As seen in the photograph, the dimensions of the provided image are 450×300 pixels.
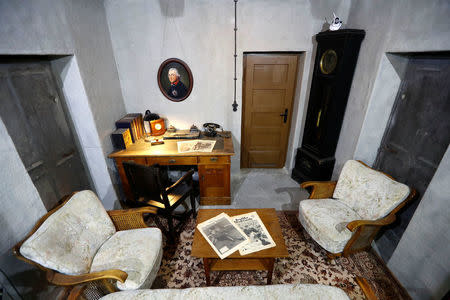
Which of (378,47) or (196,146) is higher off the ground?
(378,47)

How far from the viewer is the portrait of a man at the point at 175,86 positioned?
9.04 ft

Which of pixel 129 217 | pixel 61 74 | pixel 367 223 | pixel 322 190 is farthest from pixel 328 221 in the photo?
pixel 61 74

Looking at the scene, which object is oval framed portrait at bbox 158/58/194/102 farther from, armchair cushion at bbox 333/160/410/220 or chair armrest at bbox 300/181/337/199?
armchair cushion at bbox 333/160/410/220

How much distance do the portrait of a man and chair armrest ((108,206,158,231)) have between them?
1726 mm

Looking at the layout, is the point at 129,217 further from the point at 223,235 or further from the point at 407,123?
the point at 407,123

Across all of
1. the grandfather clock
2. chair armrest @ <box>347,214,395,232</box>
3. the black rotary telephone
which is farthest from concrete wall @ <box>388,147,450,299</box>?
the black rotary telephone

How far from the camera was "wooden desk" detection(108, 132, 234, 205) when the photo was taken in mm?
2344

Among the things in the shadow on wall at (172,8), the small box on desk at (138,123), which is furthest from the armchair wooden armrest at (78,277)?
the shadow on wall at (172,8)

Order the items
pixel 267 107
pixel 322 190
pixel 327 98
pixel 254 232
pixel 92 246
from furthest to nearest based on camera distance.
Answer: pixel 267 107 < pixel 327 98 < pixel 322 190 < pixel 254 232 < pixel 92 246

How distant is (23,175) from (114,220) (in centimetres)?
79

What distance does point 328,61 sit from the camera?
2.36 m

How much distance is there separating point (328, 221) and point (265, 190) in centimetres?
122

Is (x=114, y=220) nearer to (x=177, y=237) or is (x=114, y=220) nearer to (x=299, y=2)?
(x=177, y=237)

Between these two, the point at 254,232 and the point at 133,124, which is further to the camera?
the point at 133,124
